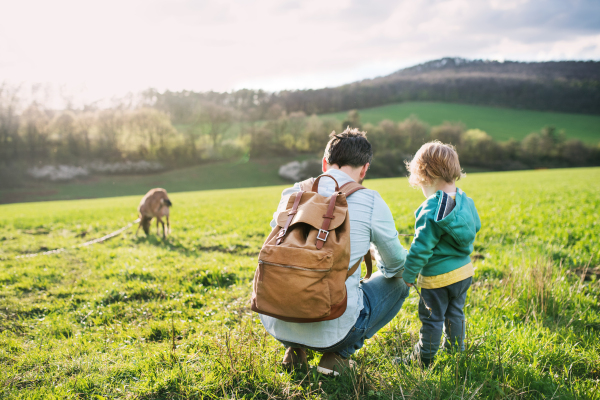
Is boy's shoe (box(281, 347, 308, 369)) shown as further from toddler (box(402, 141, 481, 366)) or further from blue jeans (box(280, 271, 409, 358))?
toddler (box(402, 141, 481, 366))

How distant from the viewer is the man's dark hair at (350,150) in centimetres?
282

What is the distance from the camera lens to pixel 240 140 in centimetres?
6056

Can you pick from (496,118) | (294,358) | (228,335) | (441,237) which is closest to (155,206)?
(228,335)

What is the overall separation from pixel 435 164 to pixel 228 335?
8.28 feet

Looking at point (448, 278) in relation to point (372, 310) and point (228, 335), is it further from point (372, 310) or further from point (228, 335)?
point (228, 335)

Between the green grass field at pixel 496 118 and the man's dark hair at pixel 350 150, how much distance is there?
242ft

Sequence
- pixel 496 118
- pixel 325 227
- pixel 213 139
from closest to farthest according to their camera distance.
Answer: pixel 325 227
pixel 213 139
pixel 496 118

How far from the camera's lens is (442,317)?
118 inches

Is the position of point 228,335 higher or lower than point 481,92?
lower

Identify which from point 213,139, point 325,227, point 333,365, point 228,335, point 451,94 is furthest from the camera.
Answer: point 451,94

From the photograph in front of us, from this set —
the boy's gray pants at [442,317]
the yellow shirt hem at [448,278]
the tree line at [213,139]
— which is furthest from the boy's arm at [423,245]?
the tree line at [213,139]

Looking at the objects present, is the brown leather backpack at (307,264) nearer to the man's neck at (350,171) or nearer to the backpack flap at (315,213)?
the backpack flap at (315,213)


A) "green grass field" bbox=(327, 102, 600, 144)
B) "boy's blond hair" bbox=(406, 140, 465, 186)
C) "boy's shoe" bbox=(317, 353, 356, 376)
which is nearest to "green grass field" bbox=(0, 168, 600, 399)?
"boy's shoe" bbox=(317, 353, 356, 376)

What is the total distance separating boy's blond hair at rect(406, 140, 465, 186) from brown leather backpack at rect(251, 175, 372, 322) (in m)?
1.16
